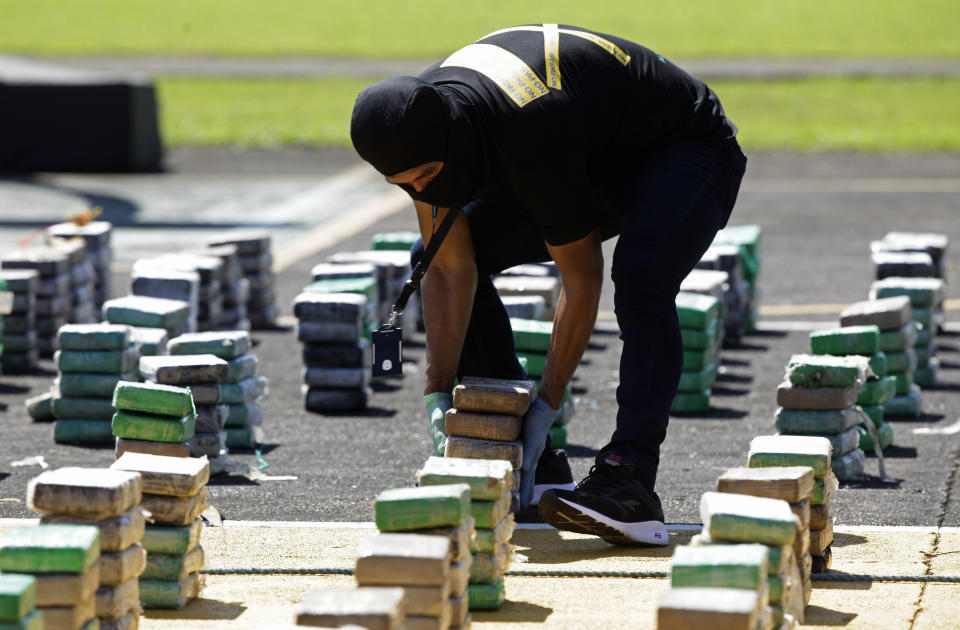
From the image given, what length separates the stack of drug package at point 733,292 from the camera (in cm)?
1059

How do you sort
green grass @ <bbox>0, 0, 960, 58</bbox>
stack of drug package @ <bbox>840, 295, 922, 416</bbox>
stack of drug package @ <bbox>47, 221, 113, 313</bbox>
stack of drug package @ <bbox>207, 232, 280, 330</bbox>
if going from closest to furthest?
stack of drug package @ <bbox>840, 295, 922, 416</bbox> → stack of drug package @ <bbox>47, 221, 113, 313</bbox> → stack of drug package @ <bbox>207, 232, 280, 330</bbox> → green grass @ <bbox>0, 0, 960, 58</bbox>

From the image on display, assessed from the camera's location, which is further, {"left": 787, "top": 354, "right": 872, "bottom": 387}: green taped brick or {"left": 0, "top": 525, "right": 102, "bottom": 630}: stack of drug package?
{"left": 787, "top": 354, "right": 872, "bottom": 387}: green taped brick

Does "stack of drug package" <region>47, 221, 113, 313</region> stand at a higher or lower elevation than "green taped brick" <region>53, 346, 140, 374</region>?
higher

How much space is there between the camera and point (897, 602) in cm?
497

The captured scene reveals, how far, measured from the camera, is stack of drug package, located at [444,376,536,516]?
A: 5727 mm

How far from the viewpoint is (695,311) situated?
28.6ft

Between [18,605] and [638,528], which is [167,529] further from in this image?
[638,528]

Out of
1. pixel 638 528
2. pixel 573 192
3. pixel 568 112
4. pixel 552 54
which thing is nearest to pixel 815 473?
pixel 638 528

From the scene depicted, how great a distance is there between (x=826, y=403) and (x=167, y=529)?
309cm

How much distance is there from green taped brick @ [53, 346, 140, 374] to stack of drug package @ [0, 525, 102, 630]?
3783mm

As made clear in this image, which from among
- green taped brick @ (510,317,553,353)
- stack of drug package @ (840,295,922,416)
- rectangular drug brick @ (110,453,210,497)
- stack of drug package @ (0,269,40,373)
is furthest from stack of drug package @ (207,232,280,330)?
rectangular drug brick @ (110,453,210,497)

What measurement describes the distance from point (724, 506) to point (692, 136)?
73.1 inches

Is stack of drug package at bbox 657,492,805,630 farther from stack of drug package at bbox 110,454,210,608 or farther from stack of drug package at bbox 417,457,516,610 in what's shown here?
stack of drug package at bbox 110,454,210,608

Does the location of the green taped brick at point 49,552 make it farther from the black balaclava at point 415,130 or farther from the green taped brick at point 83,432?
the green taped brick at point 83,432
